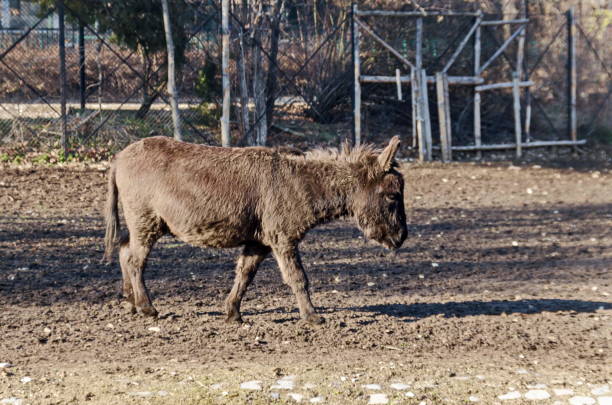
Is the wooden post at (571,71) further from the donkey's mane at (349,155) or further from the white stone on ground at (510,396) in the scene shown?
the white stone on ground at (510,396)

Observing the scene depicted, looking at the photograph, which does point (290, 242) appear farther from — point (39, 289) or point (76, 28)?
point (76, 28)

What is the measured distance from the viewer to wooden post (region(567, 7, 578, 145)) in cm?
1814

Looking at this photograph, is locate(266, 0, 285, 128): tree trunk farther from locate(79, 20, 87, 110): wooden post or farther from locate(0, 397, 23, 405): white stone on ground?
locate(0, 397, 23, 405): white stone on ground

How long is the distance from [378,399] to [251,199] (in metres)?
2.19

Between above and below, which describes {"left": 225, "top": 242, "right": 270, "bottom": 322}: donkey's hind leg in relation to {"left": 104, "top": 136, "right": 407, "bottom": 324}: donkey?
below

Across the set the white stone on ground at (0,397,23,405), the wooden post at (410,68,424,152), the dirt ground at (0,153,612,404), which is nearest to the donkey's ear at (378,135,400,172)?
the dirt ground at (0,153,612,404)

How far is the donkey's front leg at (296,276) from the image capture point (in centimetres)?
644

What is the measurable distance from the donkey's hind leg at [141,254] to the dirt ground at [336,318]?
6.7 inches

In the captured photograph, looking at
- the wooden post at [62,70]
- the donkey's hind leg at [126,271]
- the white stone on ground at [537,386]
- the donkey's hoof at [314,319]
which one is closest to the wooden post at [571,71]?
the wooden post at [62,70]

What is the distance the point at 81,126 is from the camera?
1549 cm

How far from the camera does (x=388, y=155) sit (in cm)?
642

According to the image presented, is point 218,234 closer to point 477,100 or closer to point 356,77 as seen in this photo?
point 356,77

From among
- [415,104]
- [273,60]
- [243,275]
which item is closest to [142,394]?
[243,275]

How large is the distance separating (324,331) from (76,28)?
1306cm
